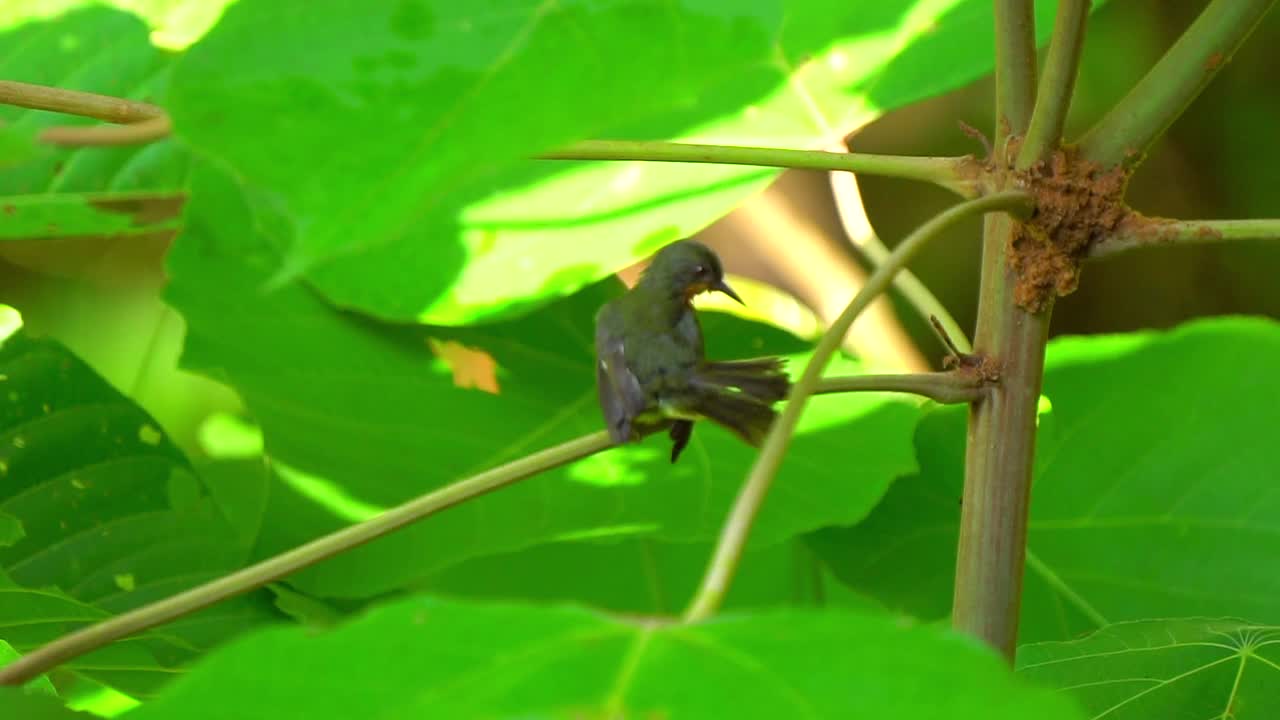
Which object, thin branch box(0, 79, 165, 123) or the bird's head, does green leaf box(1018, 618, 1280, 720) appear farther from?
thin branch box(0, 79, 165, 123)

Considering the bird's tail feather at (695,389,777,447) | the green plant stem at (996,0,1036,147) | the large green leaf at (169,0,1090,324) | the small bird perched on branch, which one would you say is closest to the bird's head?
the small bird perched on branch

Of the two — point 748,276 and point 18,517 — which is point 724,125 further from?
point 748,276

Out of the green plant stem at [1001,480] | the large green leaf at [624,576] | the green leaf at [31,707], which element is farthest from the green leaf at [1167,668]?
the green leaf at [31,707]

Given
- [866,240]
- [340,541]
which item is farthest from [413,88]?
[866,240]

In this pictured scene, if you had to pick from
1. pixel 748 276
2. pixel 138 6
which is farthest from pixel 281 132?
pixel 748 276

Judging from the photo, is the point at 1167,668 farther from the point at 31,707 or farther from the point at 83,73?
the point at 83,73

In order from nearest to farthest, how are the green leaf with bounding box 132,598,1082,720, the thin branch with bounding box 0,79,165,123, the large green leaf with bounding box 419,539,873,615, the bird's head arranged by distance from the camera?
the green leaf with bounding box 132,598,1082,720
the thin branch with bounding box 0,79,165,123
the bird's head
the large green leaf with bounding box 419,539,873,615
